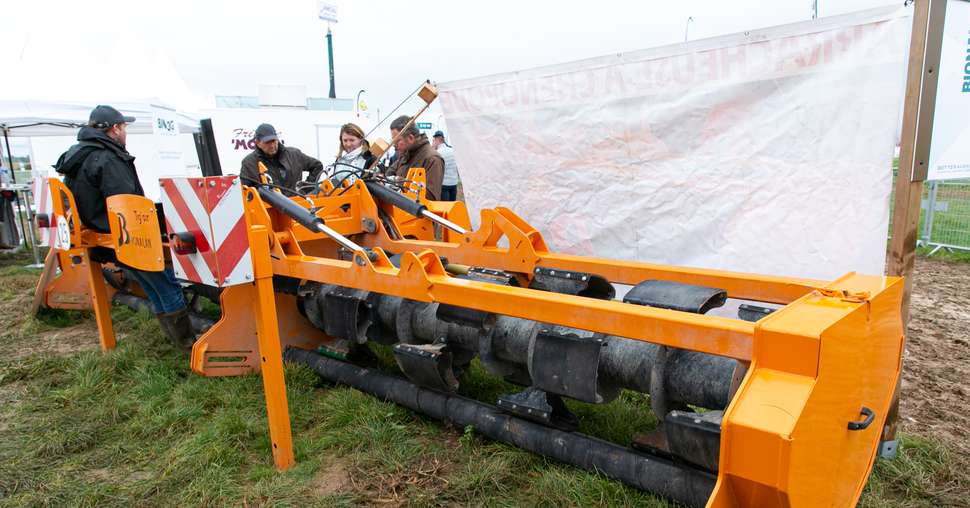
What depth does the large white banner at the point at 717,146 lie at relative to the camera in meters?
3.21

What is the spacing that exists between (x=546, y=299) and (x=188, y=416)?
8.17 ft

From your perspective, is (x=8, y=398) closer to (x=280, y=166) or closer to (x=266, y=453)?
(x=266, y=453)

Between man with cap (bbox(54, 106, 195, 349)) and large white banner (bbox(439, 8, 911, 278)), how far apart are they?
8.46ft

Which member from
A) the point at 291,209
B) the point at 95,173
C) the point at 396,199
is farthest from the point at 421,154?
the point at 95,173

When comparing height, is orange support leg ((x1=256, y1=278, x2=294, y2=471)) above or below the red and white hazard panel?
below

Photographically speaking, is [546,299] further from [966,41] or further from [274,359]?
[966,41]

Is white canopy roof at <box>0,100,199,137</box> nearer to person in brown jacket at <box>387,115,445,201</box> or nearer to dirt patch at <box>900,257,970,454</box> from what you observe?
person in brown jacket at <box>387,115,445,201</box>

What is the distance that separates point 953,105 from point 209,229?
335 centimetres

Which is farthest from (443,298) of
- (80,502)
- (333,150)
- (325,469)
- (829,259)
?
(333,150)

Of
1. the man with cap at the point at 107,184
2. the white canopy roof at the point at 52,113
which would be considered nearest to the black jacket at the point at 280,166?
the man with cap at the point at 107,184

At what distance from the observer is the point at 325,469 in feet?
9.55

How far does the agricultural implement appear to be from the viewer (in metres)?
1.54

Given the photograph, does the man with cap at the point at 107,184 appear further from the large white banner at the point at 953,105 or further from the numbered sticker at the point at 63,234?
the large white banner at the point at 953,105

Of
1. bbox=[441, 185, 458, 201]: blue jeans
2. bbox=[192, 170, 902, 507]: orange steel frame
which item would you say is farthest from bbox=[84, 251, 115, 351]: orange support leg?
bbox=[441, 185, 458, 201]: blue jeans
